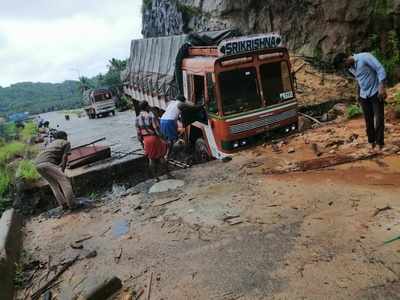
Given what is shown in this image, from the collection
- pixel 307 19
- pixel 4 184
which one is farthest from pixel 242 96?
pixel 307 19

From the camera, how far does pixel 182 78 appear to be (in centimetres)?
986

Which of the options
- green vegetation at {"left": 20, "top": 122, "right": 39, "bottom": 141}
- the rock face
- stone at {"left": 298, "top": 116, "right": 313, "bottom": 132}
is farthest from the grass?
green vegetation at {"left": 20, "top": 122, "right": 39, "bottom": 141}

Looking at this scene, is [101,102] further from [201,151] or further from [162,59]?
[201,151]

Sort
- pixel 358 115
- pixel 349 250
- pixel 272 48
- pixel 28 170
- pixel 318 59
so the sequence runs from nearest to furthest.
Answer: pixel 349 250
pixel 272 48
pixel 358 115
pixel 28 170
pixel 318 59

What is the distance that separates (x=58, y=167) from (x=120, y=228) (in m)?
2.09

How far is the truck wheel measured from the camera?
8.99 meters

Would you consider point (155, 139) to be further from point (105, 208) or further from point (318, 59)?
point (318, 59)

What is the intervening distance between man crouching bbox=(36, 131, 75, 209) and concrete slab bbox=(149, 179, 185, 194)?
153cm

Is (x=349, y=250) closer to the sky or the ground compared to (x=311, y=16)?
closer to the ground

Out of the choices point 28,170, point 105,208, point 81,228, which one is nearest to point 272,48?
point 105,208

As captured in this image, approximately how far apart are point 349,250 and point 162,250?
7.27ft

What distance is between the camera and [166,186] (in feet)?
24.3

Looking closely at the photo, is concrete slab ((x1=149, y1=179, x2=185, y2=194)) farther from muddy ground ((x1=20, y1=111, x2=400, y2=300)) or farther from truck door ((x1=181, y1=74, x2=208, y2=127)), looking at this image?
truck door ((x1=181, y1=74, x2=208, y2=127))

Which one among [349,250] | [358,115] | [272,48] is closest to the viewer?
[349,250]
